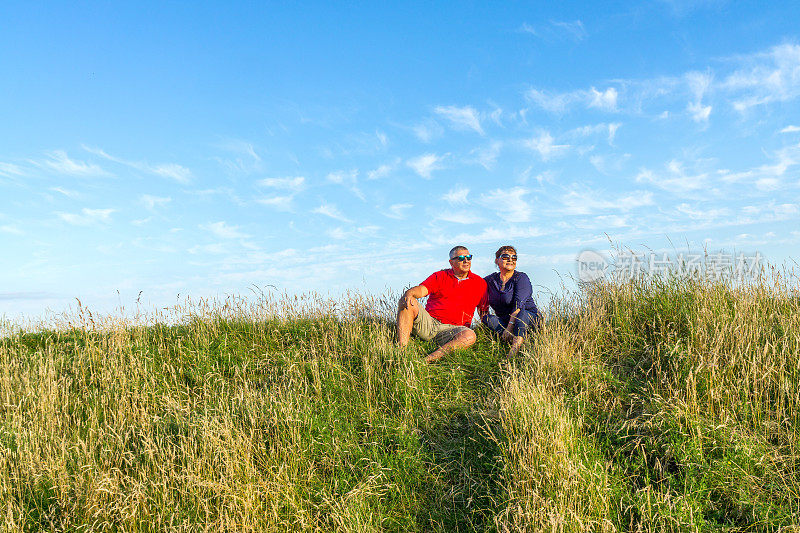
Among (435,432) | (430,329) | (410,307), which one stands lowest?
(435,432)

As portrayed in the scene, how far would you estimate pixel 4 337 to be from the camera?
9.45 meters

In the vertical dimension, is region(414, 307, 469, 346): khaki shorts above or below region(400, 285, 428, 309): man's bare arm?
below

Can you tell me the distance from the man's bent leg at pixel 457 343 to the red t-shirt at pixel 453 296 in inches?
20.2

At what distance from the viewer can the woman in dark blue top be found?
784 cm

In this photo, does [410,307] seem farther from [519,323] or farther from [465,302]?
[519,323]

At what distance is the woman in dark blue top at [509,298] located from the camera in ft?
25.7

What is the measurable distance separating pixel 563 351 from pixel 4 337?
31.9 feet

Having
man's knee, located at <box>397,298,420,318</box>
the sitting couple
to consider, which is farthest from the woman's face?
man's knee, located at <box>397,298,420,318</box>

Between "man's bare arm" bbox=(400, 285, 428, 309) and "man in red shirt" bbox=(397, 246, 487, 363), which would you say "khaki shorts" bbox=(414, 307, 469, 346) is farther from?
"man's bare arm" bbox=(400, 285, 428, 309)

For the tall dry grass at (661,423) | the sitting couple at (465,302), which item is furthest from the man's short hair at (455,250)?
the tall dry grass at (661,423)

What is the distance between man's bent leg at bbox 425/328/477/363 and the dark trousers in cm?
57

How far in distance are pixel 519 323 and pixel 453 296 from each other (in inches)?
43.7

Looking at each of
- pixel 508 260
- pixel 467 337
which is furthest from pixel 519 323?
pixel 508 260

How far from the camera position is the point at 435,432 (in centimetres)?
550
